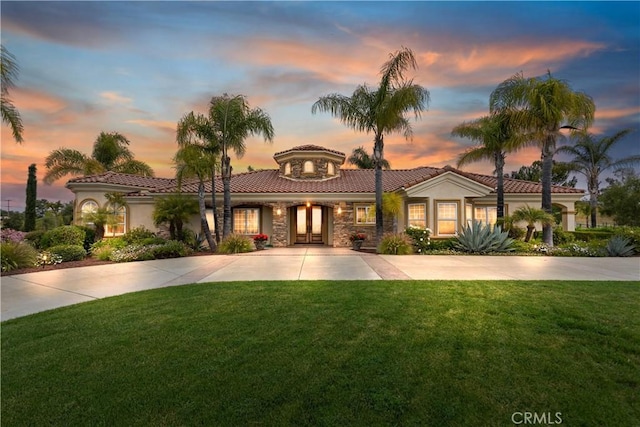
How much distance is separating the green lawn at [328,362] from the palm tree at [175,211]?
10.7 metres

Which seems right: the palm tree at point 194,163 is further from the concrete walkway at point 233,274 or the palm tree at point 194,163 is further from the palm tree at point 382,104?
the palm tree at point 382,104

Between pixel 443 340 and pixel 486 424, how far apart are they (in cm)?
142

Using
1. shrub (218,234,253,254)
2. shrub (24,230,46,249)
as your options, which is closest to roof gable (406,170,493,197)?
shrub (218,234,253,254)

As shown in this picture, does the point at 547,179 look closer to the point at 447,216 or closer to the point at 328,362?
the point at 447,216

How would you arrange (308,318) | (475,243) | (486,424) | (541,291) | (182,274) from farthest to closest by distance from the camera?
1. (475,243)
2. (182,274)
3. (541,291)
4. (308,318)
5. (486,424)

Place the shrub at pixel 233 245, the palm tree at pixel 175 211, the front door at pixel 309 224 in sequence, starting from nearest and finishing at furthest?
the shrub at pixel 233 245 → the palm tree at pixel 175 211 → the front door at pixel 309 224

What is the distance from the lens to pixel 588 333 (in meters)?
3.89

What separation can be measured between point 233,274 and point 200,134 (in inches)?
388

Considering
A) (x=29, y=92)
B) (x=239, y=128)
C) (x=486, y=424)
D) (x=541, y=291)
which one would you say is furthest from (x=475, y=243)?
(x=29, y=92)

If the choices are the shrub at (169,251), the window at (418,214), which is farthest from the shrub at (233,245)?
the window at (418,214)

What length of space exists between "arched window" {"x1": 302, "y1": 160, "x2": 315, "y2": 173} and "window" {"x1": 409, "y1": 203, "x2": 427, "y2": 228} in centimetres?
754

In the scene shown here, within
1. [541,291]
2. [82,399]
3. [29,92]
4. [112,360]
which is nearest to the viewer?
[82,399]

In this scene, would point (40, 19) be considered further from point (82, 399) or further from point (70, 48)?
point (82, 399)

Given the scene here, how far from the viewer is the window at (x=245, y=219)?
18500mm
